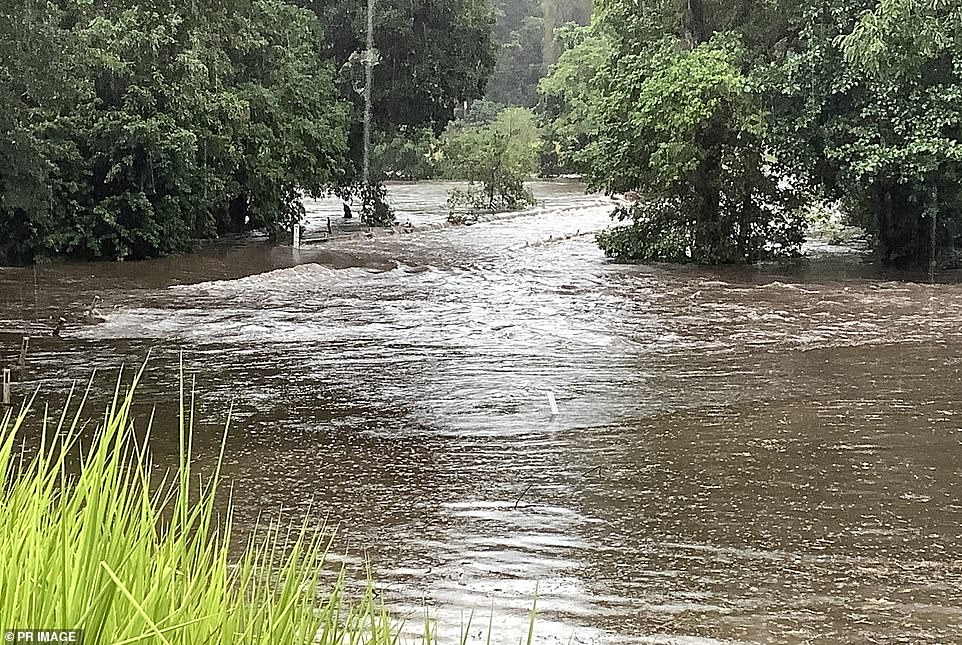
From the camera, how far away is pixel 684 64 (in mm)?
22547

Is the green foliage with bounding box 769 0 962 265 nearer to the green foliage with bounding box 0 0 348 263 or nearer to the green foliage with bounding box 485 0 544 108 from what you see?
the green foliage with bounding box 0 0 348 263

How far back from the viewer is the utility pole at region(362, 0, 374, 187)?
3156 cm

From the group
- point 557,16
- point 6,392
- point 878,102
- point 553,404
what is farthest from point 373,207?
point 557,16

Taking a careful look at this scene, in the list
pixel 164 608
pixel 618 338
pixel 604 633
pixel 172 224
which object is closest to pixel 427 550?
pixel 604 633

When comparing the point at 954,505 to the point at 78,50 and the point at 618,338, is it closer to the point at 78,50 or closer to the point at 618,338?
the point at 618,338

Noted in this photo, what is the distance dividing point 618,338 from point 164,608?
13.5 m

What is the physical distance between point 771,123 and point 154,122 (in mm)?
11191

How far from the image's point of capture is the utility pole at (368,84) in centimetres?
3156

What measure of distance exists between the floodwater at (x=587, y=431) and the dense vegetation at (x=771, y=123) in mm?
2306

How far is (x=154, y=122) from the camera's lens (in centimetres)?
2219

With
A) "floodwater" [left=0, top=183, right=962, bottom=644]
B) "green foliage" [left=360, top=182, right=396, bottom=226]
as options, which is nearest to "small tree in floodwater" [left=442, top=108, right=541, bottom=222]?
"green foliage" [left=360, top=182, right=396, bottom=226]

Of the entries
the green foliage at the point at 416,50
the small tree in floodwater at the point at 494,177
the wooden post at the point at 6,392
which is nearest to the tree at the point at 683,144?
the green foliage at the point at 416,50

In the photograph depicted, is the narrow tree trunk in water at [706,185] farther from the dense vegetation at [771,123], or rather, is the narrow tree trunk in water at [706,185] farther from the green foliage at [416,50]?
the green foliage at [416,50]

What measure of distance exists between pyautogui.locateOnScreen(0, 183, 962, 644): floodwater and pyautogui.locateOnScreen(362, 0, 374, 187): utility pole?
37.8ft
